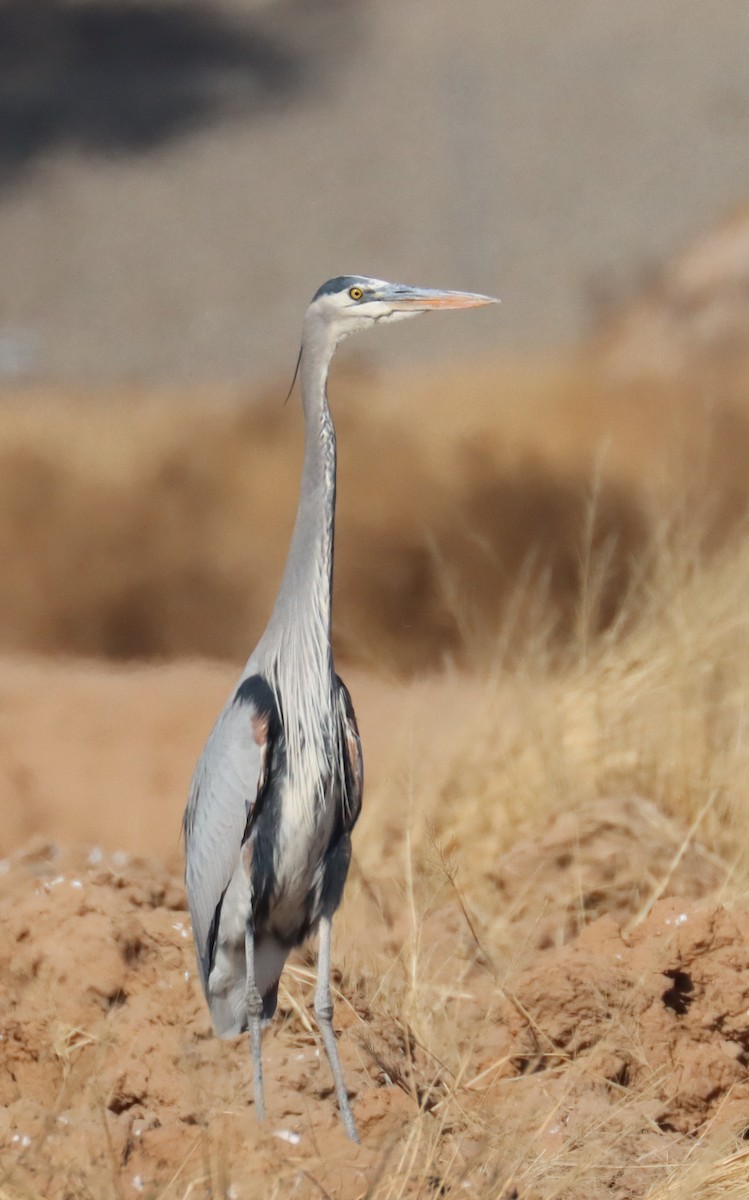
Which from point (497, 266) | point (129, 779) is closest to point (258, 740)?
point (129, 779)

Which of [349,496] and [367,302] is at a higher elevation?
[367,302]

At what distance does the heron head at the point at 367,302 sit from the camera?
1.89 meters

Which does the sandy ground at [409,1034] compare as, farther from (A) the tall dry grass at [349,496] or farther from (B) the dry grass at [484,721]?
(A) the tall dry grass at [349,496]

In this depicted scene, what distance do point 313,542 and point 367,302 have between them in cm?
31

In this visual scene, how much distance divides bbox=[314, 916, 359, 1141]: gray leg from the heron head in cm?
75

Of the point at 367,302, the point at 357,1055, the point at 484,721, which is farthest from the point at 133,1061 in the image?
the point at 484,721

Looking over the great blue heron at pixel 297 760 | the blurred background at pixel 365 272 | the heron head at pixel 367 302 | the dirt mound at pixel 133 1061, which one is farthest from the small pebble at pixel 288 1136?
the blurred background at pixel 365 272

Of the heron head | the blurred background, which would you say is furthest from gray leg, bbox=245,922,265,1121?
the blurred background

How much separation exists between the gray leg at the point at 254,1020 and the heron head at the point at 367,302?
761mm

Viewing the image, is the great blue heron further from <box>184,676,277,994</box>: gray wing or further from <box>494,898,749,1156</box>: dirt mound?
<box>494,898,749,1156</box>: dirt mound

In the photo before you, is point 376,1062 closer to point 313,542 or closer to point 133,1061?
point 133,1061

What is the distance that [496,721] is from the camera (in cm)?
320

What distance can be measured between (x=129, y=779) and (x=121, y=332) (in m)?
4.56

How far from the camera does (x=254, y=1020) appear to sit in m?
1.85
